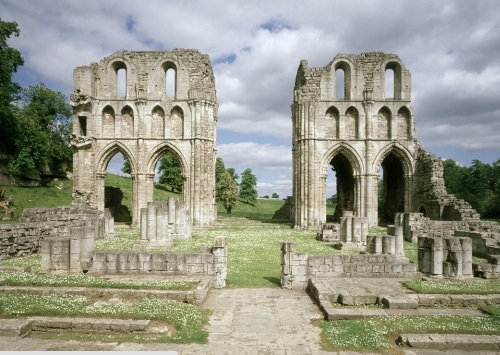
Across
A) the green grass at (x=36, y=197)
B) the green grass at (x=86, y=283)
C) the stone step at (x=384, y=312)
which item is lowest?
the stone step at (x=384, y=312)

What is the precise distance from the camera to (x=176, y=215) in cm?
1833

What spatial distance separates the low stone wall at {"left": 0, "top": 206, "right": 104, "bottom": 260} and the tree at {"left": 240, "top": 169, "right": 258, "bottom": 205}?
41.4 metres

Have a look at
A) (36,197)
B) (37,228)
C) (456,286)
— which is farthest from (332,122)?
(36,197)

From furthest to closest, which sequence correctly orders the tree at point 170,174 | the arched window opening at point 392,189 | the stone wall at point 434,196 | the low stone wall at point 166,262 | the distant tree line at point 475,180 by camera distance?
the distant tree line at point 475,180 < the tree at point 170,174 < the arched window opening at point 392,189 < the stone wall at point 434,196 < the low stone wall at point 166,262

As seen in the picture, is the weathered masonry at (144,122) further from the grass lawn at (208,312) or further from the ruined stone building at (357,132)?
the grass lawn at (208,312)

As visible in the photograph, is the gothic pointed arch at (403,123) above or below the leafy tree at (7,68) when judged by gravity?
below

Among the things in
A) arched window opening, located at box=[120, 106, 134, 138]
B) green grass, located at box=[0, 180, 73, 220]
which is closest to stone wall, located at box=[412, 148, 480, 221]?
arched window opening, located at box=[120, 106, 134, 138]

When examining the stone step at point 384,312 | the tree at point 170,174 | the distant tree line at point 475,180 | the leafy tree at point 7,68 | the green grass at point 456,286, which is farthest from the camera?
the distant tree line at point 475,180

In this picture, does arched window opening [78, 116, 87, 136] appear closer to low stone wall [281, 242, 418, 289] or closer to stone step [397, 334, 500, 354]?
low stone wall [281, 242, 418, 289]

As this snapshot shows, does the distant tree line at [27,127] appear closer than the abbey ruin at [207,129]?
No

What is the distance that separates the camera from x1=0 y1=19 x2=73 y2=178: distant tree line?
32250mm

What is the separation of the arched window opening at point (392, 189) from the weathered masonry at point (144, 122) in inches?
592

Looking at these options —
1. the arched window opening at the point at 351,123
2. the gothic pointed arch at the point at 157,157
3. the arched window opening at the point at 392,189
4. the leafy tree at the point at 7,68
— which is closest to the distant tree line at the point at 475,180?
the arched window opening at the point at 392,189

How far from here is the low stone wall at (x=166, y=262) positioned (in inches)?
400
